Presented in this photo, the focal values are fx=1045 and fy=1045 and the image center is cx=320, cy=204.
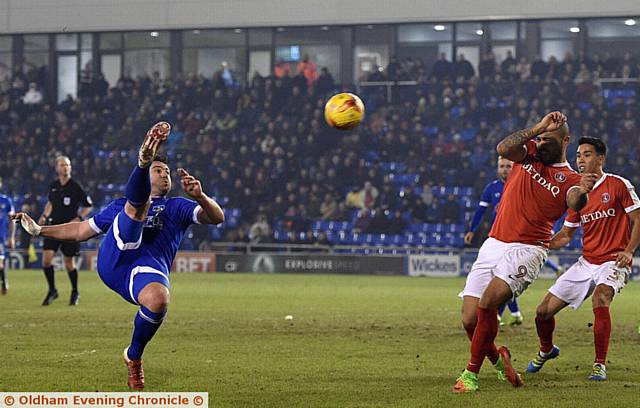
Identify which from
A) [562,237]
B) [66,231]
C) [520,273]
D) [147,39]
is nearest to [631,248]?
[562,237]

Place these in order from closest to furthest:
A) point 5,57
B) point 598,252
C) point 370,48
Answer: point 598,252 → point 370,48 → point 5,57

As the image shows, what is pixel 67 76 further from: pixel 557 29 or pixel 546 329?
pixel 546 329

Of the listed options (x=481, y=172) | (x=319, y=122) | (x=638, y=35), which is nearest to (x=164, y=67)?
(x=319, y=122)

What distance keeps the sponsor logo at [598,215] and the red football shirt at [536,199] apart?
1.24 metres

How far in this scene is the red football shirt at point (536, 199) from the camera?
9109 millimetres

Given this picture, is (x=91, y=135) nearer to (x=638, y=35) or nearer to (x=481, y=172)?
(x=481, y=172)

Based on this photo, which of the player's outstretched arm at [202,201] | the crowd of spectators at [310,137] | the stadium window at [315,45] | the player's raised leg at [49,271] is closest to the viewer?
the player's outstretched arm at [202,201]

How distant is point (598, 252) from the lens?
1030 cm

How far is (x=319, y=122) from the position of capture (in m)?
38.4

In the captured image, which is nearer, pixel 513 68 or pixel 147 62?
pixel 513 68

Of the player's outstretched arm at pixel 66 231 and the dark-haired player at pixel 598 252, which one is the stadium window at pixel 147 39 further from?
the player's outstretched arm at pixel 66 231

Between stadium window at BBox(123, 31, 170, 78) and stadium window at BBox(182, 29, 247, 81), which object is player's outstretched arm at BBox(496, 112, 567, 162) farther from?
stadium window at BBox(123, 31, 170, 78)

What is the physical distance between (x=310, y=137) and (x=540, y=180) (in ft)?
95.5

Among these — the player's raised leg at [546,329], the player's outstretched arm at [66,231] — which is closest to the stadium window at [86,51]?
the player's outstretched arm at [66,231]
